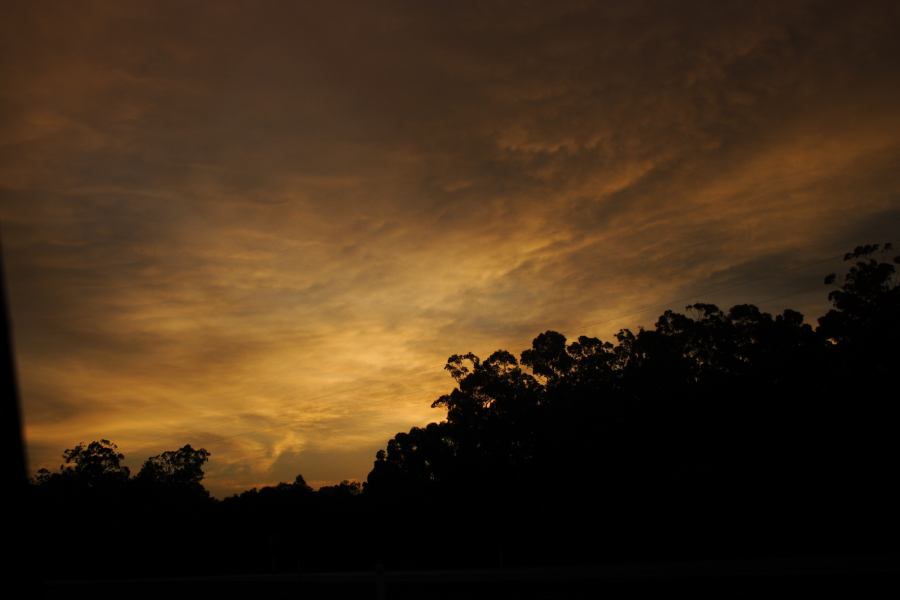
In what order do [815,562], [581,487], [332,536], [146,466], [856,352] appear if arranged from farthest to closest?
[146,466] < [332,536] < [581,487] < [856,352] < [815,562]

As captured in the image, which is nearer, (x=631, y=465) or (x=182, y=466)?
(x=631, y=465)

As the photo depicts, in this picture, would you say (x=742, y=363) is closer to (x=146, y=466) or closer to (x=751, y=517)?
(x=751, y=517)

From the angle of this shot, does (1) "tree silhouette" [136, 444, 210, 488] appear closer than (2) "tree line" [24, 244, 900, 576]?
No

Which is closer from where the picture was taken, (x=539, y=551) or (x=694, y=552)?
(x=694, y=552)

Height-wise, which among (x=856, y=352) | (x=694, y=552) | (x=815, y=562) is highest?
(x=856, y=352)

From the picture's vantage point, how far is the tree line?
127ft

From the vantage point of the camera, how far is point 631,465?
44.1 meters

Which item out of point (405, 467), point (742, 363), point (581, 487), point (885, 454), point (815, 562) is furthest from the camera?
point (405, 467)

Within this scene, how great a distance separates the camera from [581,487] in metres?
44.9

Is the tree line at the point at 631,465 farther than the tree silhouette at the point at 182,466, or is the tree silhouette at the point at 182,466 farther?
the tree silhouette at the point at 182,466

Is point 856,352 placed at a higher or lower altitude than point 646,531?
higher

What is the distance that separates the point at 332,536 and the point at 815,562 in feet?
150

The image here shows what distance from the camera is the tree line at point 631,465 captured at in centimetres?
3872

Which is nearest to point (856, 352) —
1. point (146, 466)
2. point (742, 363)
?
point (742, 363)
